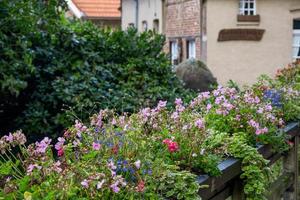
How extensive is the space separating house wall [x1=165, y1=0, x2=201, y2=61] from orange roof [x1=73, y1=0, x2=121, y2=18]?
615cm

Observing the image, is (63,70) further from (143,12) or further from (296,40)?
(143,12)

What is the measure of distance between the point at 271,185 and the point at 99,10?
84.8 feet

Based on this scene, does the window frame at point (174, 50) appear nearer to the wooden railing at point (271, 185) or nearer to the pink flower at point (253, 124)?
the wooden railing at point (271, 185)

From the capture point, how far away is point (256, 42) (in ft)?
67.7

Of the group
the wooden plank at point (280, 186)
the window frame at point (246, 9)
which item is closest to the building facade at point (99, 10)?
the window frame at point (246, 9)

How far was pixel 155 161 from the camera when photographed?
8.20ft

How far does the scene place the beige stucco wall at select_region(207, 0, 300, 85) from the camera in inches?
805

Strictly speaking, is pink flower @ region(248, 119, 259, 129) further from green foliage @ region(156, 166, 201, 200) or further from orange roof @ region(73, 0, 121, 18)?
orange roof @ region(73, 0, 121, 18)

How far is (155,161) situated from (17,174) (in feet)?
1.92

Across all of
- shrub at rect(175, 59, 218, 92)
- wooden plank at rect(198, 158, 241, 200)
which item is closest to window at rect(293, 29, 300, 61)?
shrub at rect(175, 59, 218, 92)

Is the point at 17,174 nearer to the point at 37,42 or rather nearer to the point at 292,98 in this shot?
the point at 292,98

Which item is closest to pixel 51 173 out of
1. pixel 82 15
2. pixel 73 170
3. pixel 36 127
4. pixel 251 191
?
pixel 73 170

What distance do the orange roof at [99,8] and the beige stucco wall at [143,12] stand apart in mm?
1264

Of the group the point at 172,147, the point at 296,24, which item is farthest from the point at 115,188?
the point at 296,24
